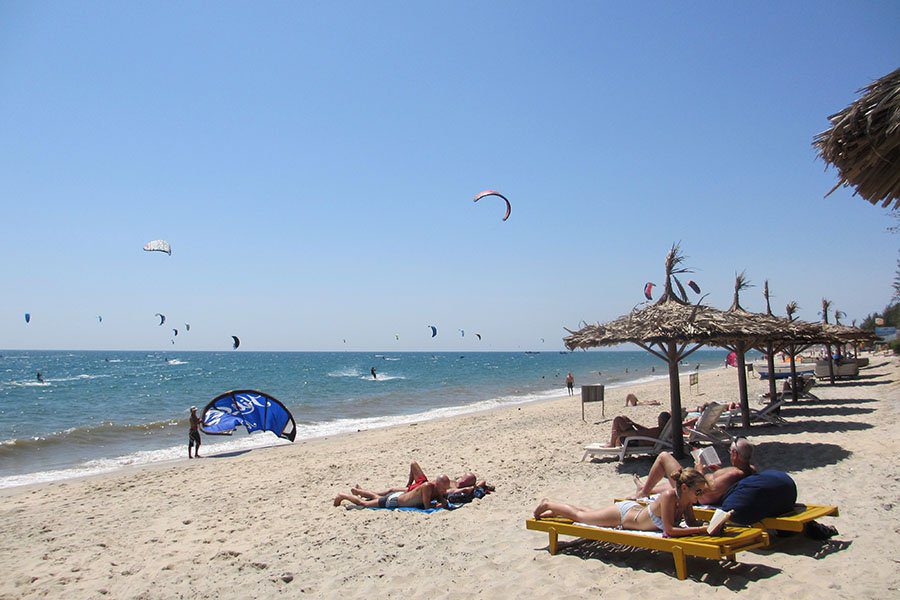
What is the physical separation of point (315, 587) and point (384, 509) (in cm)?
219

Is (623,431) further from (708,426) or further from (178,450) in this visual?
(178,450)

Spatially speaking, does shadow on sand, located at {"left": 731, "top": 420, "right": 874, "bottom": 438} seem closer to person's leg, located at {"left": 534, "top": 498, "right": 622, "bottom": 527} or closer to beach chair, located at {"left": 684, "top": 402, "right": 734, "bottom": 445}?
beach chair, located at {"left": 684, "top": 402, "right": 734, "bottom": 445}

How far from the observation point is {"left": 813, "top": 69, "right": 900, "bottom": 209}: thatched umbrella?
9.42ft

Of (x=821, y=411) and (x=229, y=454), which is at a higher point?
(x=821, y=411)

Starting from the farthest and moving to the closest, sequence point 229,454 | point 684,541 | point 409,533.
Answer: point 229,454
point 409,533
point 684,541

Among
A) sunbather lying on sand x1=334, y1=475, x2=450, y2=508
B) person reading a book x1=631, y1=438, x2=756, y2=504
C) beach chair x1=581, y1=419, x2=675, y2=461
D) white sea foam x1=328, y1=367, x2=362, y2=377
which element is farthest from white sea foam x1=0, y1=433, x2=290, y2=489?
white sea foam x1=328, y1=367, x2=362, y2=377

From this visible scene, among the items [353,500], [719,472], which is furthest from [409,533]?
[719,472]

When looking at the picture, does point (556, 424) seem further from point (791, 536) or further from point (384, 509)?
point (791, 536)

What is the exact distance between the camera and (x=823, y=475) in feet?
21.3

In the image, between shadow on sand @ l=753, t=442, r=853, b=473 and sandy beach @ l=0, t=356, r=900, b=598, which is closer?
sandy beach @ l=0, t=356, r=900, b=598

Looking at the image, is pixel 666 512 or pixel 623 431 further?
pixel 623 431

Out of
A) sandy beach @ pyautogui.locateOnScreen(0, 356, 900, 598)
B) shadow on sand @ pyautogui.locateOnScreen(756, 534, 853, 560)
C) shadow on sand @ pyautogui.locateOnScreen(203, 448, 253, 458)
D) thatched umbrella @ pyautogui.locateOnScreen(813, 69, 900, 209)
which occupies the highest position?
thatched umbrella @ pyautogui.locateOnScreen(813, 69, 900, 209)

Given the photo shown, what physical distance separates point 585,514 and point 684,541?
0.83 m

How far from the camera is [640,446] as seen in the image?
8.21m
